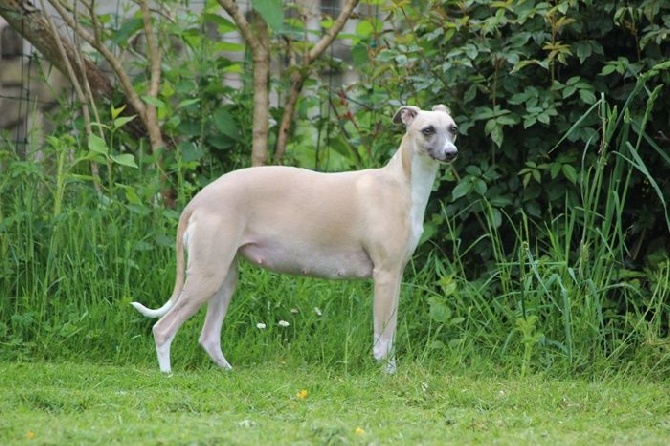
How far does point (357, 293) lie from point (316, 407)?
6.82 ft

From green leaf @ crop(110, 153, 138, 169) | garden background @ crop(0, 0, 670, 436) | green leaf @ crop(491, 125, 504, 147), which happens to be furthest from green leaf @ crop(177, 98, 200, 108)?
green leaf @ crop(491, 125, 504, 147)

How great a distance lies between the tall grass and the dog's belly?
1.41 ft

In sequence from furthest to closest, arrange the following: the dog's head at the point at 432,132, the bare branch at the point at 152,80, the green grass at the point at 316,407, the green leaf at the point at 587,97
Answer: the bare branch at the point at 152,80 → the green leaf at the point at 587,97 → the dog's head at the point at 432,132 → the green grass at the point at 316,407

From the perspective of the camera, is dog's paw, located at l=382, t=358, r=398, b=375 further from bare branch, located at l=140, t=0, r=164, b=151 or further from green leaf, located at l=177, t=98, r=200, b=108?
bare branch, located at l=140, t=0, r=164, b=151

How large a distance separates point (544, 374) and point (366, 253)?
1.12m

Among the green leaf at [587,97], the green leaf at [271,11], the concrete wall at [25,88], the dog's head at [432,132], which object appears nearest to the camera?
the dog's head at [432,132]

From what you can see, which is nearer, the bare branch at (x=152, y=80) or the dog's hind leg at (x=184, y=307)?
the dog's hind leg at (x=184, y=307)

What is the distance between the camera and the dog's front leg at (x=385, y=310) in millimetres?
6156

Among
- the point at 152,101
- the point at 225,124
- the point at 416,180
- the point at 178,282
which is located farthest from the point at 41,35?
the point at 416,180

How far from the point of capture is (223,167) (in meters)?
8.06

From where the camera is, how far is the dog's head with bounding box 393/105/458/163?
6.08 m

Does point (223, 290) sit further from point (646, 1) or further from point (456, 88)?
point (646, 1)

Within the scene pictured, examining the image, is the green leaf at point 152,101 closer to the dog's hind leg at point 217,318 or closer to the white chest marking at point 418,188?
the dog's hind leg at point 217,318

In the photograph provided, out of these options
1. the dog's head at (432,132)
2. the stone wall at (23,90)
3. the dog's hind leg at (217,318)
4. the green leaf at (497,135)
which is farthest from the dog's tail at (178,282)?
the stone wall at (23,90)
